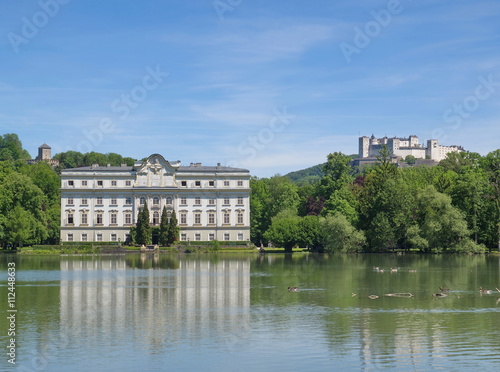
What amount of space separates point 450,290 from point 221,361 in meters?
19.1

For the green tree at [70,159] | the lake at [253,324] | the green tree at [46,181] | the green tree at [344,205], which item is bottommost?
A: the lake at [253,324]

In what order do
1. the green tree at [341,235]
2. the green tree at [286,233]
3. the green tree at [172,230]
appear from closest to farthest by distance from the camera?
the green tree at [341,235]
the green tree at [286,233]
the green tree at [172,230]

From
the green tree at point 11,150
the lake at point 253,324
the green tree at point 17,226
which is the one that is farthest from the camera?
the green tree at point 11,150

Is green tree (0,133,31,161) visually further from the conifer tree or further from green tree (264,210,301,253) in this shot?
green tree (264,210,301,253)

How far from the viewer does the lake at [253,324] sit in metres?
19.9

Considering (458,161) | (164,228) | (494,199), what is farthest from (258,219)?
(494,199)

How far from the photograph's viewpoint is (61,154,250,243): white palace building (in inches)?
3607

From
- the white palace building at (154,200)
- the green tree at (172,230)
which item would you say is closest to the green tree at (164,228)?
the green tree at (172,230)

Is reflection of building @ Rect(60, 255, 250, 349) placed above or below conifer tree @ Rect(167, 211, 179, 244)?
below

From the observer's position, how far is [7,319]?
2636 cm

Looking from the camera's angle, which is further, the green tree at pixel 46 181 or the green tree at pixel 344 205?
the green tree at pixel 46 181

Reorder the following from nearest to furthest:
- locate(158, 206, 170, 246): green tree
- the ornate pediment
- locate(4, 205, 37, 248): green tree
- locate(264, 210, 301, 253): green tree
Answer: locate(4, 205, 37, 248): green tree → locate(264, 210, 301, 253): green tree → locate(158, 206, 170, 246): green tree → the ornate pediment

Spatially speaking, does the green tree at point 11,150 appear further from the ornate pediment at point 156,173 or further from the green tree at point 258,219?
the green tree at point 258,219

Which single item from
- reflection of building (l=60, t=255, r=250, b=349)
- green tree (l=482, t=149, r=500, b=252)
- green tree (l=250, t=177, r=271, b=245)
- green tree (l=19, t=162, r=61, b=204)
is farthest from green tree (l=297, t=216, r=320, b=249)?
reflection of building (l=60, t=255, r=250, b=349)
